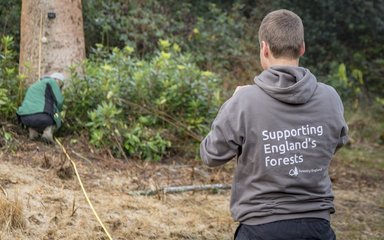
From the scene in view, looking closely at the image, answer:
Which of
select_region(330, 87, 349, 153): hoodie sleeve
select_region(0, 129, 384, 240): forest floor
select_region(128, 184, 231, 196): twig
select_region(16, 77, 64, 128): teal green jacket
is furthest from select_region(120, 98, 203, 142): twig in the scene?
select_region(330, 87, 349, 153): hoodie sleeve

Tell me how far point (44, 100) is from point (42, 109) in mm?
146

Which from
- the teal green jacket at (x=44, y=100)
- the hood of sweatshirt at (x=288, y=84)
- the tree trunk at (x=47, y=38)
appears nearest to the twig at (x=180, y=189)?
the teal green jacket at (x=44, y=100)

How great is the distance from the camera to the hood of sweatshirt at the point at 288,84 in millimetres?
2883

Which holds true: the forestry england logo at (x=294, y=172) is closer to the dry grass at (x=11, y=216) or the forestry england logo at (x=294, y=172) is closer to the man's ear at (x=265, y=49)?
the man's ear at (x=265, y=49)

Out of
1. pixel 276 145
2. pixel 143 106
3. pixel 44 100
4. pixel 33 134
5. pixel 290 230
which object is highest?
pixel 276 145

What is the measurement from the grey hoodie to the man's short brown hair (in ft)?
0.27

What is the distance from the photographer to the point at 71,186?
6.41m

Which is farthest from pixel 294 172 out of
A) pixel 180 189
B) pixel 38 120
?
pixel 38 120

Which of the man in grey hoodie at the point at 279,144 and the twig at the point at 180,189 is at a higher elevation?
the man in grey hoodie at the point at 279,144

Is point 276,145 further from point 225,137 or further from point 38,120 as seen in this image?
point 38,120

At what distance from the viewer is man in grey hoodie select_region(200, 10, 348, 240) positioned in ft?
9.41

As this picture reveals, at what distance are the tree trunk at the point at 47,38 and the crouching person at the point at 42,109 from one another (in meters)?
0.85

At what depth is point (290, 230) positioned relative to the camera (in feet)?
9.31

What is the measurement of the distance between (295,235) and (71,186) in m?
3.98
